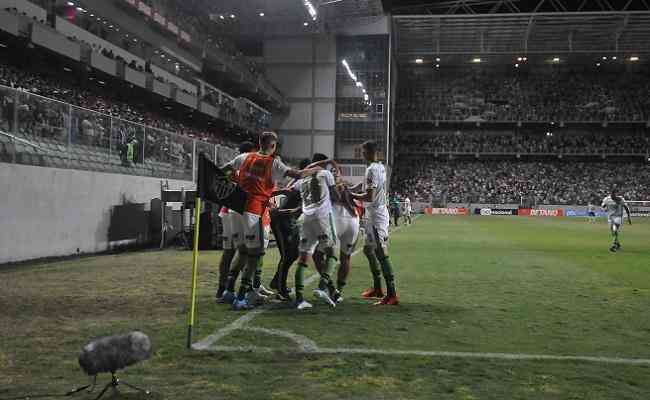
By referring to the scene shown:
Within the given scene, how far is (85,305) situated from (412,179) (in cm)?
5679

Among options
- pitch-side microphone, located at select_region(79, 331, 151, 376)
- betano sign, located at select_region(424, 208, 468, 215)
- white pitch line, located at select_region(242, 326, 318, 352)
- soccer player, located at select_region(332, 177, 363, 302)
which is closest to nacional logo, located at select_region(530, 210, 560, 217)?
A: betano sign, located at select_region(424, 208, 468, 215)

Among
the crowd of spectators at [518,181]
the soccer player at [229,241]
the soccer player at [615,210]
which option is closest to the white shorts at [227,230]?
the soccer player at [229,241]

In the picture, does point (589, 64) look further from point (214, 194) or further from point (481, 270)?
point (214, 194)

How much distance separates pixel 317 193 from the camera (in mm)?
7738

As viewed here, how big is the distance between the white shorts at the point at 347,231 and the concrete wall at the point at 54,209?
25.1 ft

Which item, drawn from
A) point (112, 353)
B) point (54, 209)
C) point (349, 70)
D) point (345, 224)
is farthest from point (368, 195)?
point (349, 70)

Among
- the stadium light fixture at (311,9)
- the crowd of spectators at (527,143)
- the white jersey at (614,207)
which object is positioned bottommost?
the white jersey at (614,207)

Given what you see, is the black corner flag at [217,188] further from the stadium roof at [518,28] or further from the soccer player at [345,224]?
the stadium roof at [518,28]

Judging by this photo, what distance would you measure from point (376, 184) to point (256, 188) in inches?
66.2

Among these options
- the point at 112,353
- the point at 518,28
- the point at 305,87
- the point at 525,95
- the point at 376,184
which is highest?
the point at 518,28

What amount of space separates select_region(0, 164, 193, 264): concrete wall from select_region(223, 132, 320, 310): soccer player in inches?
282

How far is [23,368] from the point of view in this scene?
4578 mm

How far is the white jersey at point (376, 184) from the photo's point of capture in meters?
7.81

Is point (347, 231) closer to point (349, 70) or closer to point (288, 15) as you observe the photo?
point (288, 15)
